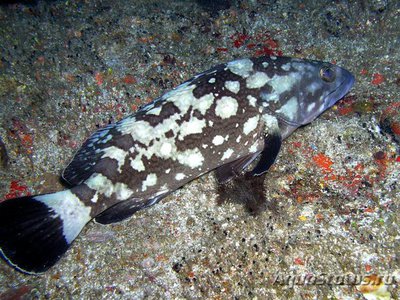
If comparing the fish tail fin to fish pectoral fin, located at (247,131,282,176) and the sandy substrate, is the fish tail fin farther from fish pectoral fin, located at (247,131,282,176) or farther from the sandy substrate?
fish pectoral fin, located at (247,131,282,176)

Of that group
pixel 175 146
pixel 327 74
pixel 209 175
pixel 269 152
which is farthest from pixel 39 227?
pixel 327 74

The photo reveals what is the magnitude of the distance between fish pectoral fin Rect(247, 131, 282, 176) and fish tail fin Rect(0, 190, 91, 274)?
1.89 metres

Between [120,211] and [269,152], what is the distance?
184 centimetres

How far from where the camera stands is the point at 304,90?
3707mm

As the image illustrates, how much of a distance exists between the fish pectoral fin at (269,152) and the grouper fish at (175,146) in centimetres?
1

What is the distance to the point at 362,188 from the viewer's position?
10.8 ft

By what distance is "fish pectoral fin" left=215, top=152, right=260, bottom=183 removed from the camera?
11.4 ft

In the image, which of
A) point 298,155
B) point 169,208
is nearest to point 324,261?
point 298,155

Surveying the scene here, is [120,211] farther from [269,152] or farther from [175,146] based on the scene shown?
[269,152]

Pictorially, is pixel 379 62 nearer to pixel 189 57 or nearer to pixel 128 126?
pixel 189 57

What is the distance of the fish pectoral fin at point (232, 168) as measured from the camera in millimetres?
3477

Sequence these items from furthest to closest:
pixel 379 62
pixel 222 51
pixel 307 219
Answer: pixel 222 51 < pixel 379 62 < pixel 307 219

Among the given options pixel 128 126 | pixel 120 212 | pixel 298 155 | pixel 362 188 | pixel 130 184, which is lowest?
pixel 362 188

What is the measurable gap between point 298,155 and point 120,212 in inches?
Answer: 89.7
